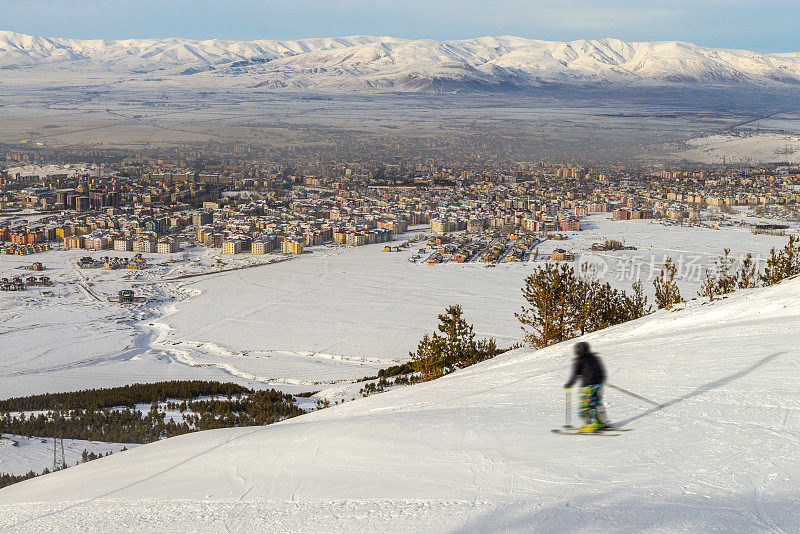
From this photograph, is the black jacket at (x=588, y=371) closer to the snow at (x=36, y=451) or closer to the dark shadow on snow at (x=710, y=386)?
the dark shadow on snow at (x=710, y=386)

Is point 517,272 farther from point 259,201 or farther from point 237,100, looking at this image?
point 237,100

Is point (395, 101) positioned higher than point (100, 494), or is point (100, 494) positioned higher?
point (395, 101)

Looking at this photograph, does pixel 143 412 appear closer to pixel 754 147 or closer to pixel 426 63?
pixel 754 147

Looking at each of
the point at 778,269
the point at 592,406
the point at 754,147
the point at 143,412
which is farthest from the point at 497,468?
the point at 754,147

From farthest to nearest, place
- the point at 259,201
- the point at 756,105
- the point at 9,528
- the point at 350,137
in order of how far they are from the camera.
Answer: the point at 350,137 → the point at 756,105 → the point at 259,201 → the point at 9,528

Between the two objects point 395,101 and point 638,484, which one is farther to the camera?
point 395,101

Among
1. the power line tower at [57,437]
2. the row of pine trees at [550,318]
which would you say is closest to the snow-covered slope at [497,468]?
the power line tower at [57,437]

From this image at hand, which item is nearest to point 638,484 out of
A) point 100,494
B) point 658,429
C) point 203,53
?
point 658,429
